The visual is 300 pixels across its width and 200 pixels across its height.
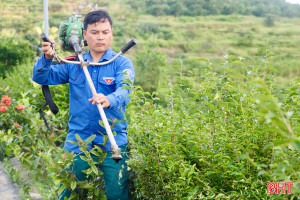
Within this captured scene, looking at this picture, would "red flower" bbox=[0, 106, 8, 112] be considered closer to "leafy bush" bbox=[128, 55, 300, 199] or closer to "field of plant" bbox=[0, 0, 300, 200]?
"field of plant" bbox=[0, 0, 300, 200]

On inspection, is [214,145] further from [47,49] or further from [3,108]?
[3,108]

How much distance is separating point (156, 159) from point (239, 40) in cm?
4256

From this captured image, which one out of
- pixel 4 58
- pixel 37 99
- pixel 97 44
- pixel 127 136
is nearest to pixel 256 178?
pixel 127 136

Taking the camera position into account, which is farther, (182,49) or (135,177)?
(182,49)

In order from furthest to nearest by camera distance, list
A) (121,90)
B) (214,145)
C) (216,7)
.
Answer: (216,7), (121,90), (214,145)

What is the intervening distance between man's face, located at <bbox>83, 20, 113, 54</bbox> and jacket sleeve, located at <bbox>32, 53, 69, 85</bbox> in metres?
0.27

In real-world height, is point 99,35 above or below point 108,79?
above

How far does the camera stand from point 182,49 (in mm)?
39562

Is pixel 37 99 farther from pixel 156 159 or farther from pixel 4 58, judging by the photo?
pixel 4 58

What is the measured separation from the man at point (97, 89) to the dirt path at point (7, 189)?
3.39 feet

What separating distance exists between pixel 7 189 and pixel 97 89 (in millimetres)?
1659

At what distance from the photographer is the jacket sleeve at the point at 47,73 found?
2.29m

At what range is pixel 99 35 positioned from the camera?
241 cm

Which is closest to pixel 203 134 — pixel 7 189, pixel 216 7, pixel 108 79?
pixel 108 79
